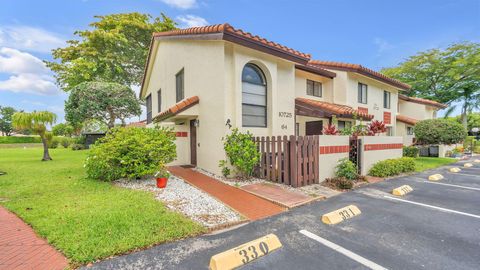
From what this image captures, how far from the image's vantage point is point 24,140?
1657 inches

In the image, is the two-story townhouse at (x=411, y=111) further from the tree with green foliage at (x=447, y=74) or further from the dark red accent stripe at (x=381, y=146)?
the dark red accent stripe at (x=381, y=146)

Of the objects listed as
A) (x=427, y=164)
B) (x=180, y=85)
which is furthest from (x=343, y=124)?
(x=180, y=85)

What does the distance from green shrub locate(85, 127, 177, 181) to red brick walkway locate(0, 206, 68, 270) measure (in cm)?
A: 343

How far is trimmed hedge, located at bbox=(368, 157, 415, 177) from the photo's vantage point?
9.66 metres

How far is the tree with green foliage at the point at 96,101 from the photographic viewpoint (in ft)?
57.2

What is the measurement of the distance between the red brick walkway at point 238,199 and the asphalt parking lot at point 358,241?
41cm

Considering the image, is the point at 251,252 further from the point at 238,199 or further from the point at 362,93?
the point at 362,93

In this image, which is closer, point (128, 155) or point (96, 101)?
point (128, 155)

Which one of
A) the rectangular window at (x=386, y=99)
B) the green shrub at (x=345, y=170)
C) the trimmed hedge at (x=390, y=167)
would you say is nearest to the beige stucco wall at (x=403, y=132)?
A: the rectangular window at (x=386, y=99)

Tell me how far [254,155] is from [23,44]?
18.0m

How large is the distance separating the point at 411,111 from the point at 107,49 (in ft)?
111

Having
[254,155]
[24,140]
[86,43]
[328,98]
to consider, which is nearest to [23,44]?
[86,43]

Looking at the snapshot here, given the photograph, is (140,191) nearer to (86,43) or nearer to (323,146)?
(323,146)

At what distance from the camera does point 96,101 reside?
1767 centimetres
